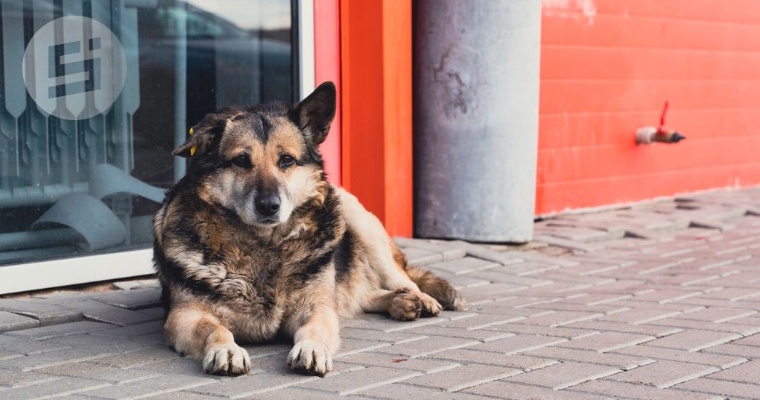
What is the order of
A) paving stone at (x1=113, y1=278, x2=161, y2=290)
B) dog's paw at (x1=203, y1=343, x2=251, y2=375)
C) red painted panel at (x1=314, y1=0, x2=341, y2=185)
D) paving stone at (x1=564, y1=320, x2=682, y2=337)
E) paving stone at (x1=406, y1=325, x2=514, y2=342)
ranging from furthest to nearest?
red painted panel at (x1=314, y1=0, x2=341, y2=185), paving stone at (x1=113, y1=278, x2=161, y2=290), paving stone at (x1=564, y1=320, x2=682, y2=337), paving stone at (x1=406, y1=325, x2=514, y2=342), dog's paw at (x1=203, y1=343, x2=251, y2=375)

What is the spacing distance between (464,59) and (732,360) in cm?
350

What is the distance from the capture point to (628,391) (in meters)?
3.60

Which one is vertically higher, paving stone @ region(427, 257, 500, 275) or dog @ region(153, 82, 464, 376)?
dog @ region(153, 82, 464, 376)

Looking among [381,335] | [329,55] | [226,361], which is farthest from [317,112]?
[329,55]

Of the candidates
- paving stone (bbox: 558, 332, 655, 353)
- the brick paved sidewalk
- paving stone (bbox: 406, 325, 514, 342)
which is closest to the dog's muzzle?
the brick paved sidewalk

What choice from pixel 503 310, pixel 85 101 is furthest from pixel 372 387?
pixel 85 101

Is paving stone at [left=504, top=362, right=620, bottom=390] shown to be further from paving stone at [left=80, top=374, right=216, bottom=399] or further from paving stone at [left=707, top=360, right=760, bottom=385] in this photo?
paving stone at [left=80, top=374, right=216, bottom=399]

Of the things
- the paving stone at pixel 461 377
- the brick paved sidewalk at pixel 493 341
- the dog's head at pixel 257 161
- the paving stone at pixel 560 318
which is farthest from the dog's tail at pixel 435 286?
the paving stone at pixel 461 377

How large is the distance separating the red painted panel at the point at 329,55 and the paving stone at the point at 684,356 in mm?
2964

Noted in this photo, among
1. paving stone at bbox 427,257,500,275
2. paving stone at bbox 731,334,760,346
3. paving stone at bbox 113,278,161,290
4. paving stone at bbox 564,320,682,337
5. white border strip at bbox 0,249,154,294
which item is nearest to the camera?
paving stone at bbox 731,334,760,346

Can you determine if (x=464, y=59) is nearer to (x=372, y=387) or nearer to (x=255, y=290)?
(x=255, y=290)

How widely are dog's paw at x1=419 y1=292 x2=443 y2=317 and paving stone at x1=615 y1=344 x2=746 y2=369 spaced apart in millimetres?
1005

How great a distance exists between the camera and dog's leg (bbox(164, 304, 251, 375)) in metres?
3.78

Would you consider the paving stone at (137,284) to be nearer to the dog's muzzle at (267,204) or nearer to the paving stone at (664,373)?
the dog's muzzle at (267,204)
